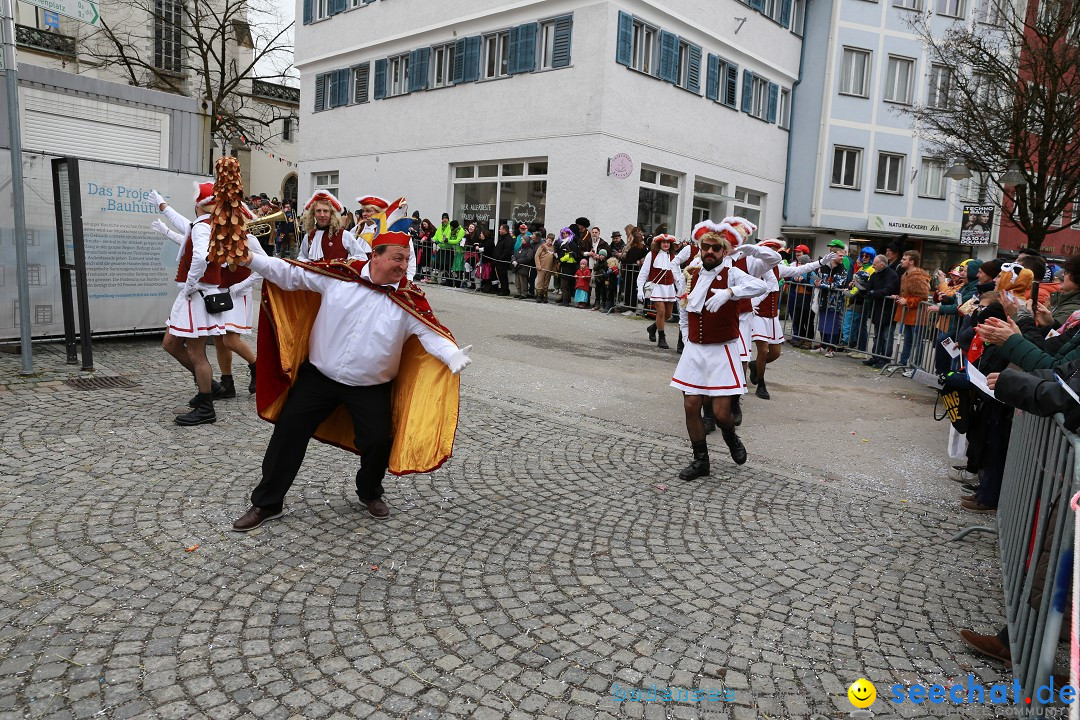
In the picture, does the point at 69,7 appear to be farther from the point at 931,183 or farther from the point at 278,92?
the point at 278,92

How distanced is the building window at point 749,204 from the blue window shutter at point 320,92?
15.3 meters

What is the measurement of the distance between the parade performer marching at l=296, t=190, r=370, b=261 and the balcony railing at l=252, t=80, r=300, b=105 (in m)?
41.9

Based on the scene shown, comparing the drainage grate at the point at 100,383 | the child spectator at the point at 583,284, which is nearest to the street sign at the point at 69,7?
the drainage grate at the point at 100,383

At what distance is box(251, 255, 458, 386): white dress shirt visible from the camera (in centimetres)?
445

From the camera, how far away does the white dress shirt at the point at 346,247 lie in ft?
25.8

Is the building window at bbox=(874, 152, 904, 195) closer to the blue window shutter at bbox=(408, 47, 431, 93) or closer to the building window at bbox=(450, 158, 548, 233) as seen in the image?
the building window at bbox=(450, 158, 548, 233)

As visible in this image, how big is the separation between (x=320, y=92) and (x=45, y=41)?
1868 cm

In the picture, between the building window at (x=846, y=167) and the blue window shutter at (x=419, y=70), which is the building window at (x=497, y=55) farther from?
the building window at (x=846, y=167)

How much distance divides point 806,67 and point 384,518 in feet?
91.6

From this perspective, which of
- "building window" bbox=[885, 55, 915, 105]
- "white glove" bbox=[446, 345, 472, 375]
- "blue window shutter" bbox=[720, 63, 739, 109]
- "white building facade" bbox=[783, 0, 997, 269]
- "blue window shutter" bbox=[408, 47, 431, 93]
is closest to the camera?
"white glove" bbox=[446, 345, 472, 375]

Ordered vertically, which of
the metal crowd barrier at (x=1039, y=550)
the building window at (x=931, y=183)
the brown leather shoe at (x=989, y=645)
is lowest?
the brown leather shoe at (x=989, y=645)

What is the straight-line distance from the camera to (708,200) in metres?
24.4

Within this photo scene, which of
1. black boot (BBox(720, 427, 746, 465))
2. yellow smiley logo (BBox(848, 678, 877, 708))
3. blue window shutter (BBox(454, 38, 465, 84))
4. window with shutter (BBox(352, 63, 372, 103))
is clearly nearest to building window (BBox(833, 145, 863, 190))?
blue window shutter (BBox(454, 38, 465, 84))

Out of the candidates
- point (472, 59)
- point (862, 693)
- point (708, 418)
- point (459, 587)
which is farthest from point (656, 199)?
point (862, 693)
